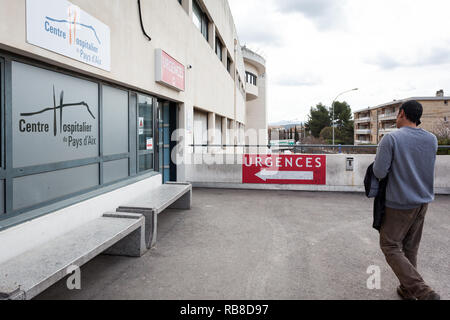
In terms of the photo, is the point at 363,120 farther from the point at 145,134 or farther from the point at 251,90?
the point at 145,134

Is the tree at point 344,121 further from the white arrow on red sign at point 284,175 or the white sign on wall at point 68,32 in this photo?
the white sign on wall at point 68,32

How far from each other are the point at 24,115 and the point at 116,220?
1788 millimetres

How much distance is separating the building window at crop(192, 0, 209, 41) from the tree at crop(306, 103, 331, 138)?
75.6 metres

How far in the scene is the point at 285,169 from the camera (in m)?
9.69

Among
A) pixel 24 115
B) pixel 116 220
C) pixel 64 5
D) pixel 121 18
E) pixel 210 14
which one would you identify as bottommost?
pixel 116 220

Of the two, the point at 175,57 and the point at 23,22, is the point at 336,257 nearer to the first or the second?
the point at 23,22

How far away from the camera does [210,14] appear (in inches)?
516

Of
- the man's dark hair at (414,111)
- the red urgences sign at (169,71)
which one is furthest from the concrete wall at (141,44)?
the man's dark hair at (414,111)

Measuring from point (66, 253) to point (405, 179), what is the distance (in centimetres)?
354

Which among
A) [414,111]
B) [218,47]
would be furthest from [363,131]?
[414,111]

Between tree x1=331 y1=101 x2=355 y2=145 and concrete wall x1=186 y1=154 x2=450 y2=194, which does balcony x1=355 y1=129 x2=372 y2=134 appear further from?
concrete wall x1=186 y1=154 x2=450 y2=194

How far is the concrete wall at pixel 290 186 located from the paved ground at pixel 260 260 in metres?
2.38

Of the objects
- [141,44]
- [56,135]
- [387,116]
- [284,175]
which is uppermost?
[387,116]
